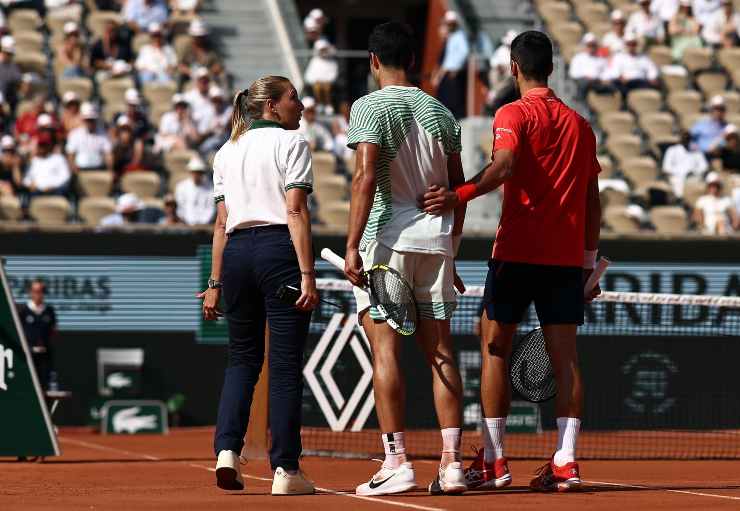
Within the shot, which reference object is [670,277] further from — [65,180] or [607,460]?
[65,180]

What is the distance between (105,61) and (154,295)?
17.9ft

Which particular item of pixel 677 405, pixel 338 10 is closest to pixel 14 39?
pixel 338 10

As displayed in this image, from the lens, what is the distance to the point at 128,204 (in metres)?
17.7

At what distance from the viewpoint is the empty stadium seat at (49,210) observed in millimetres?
17766

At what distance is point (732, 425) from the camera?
45.0 feet

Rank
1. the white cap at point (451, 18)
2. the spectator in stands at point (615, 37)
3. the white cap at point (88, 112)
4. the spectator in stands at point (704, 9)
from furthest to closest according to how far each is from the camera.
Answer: the spectator in stands at point (704, 9)
the spectator in stands at point (615, 37)
the white cap at point (451, 18)
the white cap at point (88, 112)

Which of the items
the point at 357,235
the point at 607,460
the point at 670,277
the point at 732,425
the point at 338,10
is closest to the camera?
the point at 357,235

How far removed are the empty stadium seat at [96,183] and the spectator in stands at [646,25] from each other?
30.2 ft

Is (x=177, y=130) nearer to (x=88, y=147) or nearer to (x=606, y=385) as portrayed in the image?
(x=88, y=147)

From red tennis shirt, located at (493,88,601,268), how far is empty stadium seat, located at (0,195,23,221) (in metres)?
10.4

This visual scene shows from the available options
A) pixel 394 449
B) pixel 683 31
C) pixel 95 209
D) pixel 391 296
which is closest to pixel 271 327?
pixel 391 296

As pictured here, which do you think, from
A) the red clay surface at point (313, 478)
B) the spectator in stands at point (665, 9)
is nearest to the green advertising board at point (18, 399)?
the red clay surface at point (313, 478)

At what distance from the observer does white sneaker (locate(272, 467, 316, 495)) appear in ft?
26.1

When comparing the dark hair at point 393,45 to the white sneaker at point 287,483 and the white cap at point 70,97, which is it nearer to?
the white sneaker at point 287,483
